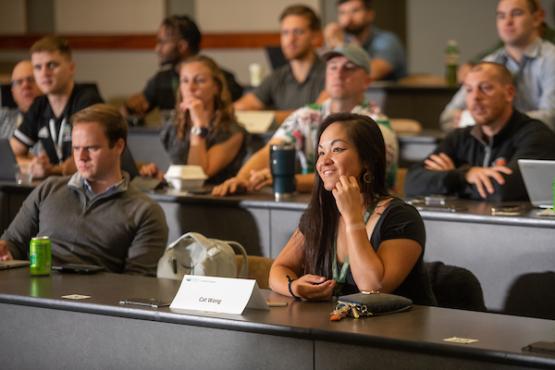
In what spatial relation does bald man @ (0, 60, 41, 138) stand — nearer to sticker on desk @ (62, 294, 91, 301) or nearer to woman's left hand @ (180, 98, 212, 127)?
woman's left hand @ (180, 98, 212, 127)

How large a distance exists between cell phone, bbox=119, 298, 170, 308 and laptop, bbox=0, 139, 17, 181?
227cm

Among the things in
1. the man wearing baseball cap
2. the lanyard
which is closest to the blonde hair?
the man wearing baseball cap

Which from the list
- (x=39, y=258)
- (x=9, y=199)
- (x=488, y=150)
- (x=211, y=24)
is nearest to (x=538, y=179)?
(x=488, y=150)

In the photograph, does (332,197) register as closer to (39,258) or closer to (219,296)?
(219,296)

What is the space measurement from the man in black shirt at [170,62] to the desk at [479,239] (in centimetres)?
198

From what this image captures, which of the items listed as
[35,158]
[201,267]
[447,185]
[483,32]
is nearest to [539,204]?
[447,185]

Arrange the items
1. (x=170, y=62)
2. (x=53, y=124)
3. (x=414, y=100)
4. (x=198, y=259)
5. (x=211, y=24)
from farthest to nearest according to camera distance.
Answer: (x=211, y=24) → (x=414, y=100) → (x=170, y=62) → (x=53, y=124) → (x=198, y=259)

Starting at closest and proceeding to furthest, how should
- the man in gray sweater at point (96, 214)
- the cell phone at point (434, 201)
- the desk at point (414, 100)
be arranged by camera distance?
the man in gray sweater at point (96, 214) → the cell phone at point (434, 201) → the desk at point (414, 100)

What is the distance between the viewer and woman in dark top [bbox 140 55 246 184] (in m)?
4.70

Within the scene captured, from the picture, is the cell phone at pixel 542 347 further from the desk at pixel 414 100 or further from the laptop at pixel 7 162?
the desk at pixel 414 100

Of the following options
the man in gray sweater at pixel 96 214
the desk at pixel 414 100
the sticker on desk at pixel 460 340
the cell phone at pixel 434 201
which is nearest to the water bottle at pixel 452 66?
the desk at pixel 414 100

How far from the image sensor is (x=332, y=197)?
2.81 m

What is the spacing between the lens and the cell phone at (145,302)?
8.30 feet

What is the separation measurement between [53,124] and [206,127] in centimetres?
70
